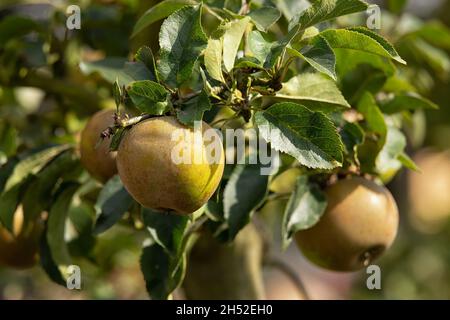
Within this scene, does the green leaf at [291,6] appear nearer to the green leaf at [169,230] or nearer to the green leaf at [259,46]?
the green leaf at [259,46]

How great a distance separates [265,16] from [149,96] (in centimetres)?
22

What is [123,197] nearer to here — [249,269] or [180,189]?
[180,189]

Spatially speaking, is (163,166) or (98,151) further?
(98,151)

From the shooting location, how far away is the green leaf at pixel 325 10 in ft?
3.05

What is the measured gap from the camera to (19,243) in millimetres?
1346

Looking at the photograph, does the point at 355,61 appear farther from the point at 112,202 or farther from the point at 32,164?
the point at 32,164

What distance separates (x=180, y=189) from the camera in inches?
34.2

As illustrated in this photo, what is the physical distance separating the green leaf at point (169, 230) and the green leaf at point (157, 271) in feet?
0.23

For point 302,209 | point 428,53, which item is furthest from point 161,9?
point 428,53

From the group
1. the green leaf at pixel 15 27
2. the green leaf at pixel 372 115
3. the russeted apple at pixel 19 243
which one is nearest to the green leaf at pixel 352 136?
the green leaf at pixel 372 115

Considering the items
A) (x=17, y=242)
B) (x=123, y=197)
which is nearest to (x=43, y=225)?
(x=17, y=242)

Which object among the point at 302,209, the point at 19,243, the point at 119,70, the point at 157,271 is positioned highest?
the point at 119,70

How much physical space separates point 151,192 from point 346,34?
0.31 m

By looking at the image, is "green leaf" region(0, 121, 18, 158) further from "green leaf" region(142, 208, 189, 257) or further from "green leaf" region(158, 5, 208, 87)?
"green leaf" region(158, 5, 208, 87)
